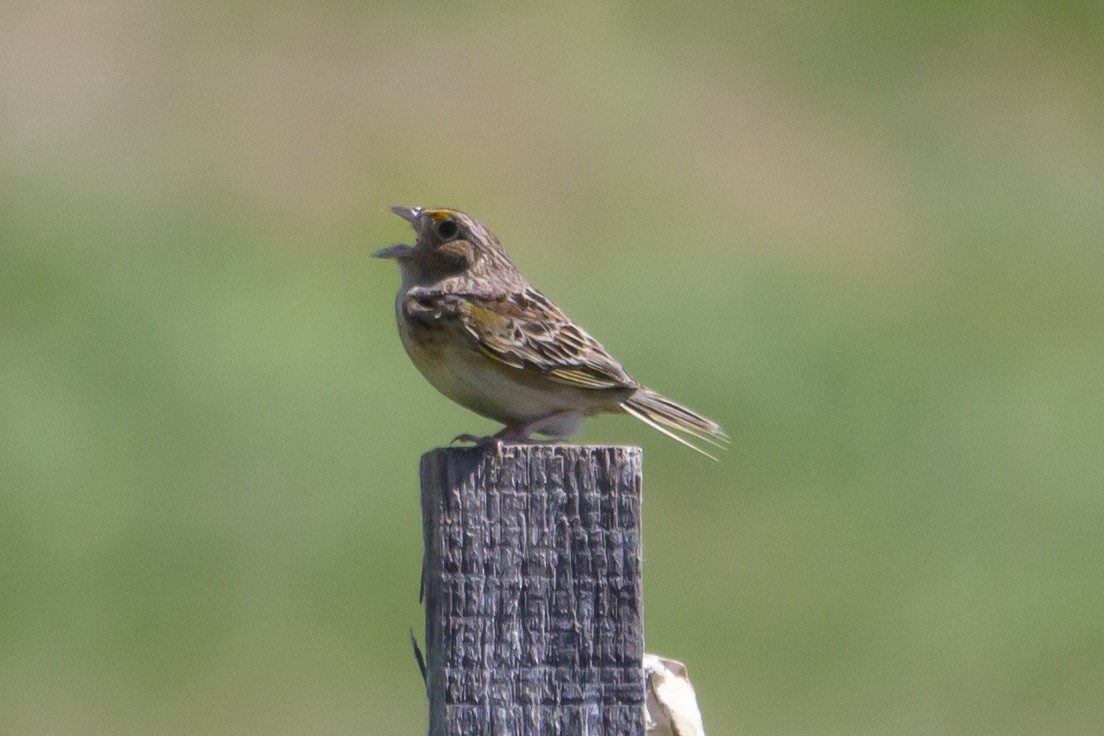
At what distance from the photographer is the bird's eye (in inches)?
239

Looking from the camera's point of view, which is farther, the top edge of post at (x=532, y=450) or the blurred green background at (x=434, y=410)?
the blurred green background at (x=434, y=410)

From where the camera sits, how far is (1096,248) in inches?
829

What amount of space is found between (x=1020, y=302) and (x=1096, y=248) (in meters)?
1.79

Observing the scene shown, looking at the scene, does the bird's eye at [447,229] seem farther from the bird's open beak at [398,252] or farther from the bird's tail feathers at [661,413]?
the bird's tail feathers at [661,413]

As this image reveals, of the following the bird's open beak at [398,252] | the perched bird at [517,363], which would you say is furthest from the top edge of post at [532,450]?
the bird's open beak at [398,252]

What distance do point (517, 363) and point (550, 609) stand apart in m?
1.61

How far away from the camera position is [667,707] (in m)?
4.12

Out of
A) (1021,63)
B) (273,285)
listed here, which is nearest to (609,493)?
(273,285)

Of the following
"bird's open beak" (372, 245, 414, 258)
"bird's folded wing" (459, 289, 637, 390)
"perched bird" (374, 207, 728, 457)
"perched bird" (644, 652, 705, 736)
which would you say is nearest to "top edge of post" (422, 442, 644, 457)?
"perched bird" (644, 652, 705, 736)

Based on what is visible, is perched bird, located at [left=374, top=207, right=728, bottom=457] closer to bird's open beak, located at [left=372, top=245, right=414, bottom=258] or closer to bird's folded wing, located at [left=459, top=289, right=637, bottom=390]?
bird's folded wing, located at [left=459, top=289, right=637, bottom=390]

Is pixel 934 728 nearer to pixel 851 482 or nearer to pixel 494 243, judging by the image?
pixel 851 482

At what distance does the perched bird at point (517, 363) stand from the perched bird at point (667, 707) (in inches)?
Result: 43.5

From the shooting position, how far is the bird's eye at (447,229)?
6.06 m

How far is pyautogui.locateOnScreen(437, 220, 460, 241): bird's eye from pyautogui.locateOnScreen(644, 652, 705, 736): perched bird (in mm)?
2183
